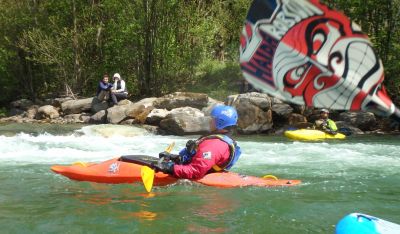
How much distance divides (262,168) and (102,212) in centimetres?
313

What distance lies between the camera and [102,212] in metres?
4.48

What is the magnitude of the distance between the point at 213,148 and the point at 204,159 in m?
0.15

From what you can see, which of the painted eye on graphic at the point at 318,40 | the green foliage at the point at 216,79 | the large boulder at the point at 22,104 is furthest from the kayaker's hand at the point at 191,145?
the large boulder at the point at 22,104

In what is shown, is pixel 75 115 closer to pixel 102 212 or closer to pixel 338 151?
pixel 338 151

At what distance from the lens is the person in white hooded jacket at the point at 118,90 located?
48.8 feet

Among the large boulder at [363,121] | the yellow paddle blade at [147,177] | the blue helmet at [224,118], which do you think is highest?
the blue helmet at [224,118]

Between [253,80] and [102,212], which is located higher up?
[253,80]

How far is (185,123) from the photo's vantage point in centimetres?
1205

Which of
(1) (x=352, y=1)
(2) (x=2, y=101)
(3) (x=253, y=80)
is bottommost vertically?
(2) (x=2, y=101)

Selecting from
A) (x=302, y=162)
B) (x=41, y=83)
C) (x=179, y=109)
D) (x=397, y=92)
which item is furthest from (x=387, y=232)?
(x=41, y=83)

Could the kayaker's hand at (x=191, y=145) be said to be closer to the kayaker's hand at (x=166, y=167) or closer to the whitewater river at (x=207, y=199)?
the kayaker's hand at (x=166, y=167)

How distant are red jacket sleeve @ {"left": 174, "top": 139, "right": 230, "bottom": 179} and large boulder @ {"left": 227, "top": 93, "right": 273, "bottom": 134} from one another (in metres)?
7.57

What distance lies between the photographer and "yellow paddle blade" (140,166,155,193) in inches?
197

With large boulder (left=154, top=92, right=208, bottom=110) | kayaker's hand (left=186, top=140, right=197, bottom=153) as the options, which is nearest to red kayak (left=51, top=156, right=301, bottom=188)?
kayaker's hand (left=186, top=140, right=197, bottom=153)
